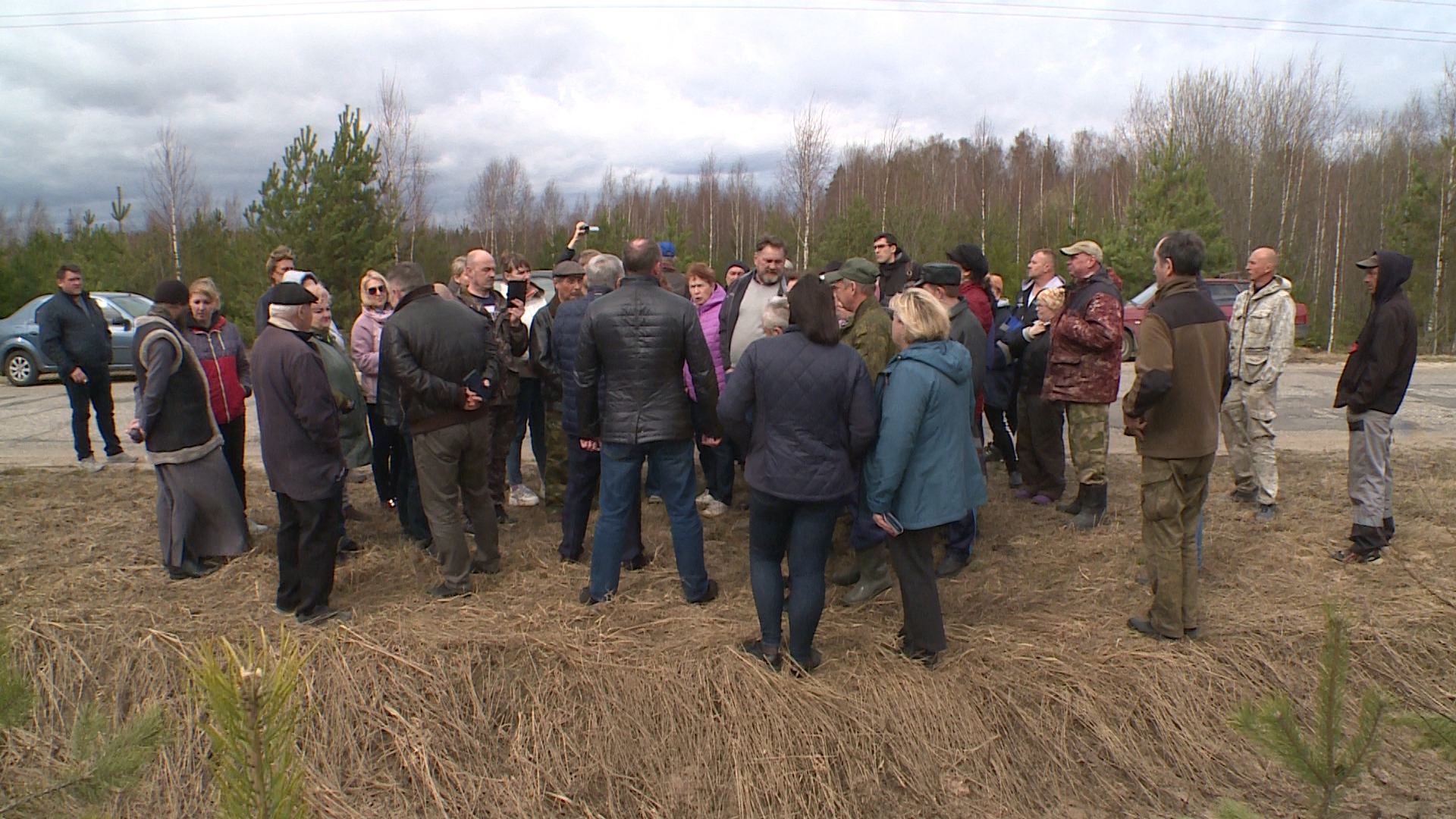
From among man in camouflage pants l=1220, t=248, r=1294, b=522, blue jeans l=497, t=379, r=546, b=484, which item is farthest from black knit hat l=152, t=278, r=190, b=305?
man in camouflage pants l=1220, t=248, r=1294, b=522

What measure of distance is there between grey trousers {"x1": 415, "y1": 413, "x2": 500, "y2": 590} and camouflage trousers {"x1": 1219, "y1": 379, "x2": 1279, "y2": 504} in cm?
506

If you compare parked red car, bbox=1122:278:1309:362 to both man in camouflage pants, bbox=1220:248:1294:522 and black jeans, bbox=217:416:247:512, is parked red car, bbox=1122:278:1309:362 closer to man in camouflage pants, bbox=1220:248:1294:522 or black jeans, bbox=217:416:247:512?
man in camouflage pants, bbox=1220:248:1294:522

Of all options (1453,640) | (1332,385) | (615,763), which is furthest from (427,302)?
(1332,385)

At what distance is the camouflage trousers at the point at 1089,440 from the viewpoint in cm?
577

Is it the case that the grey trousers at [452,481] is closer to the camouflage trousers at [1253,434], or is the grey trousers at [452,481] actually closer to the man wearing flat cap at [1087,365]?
the man wearing flat cap at [1087,365]

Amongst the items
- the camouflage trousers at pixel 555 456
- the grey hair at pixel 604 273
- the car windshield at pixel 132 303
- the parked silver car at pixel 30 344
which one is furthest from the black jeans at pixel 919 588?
the car windshield at pixel 132 303

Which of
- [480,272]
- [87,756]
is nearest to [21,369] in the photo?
[480,272]

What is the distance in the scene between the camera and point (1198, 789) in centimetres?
375

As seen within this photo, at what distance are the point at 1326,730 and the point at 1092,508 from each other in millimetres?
4178

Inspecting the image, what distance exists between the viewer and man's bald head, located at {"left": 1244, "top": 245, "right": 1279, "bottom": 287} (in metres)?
5.79

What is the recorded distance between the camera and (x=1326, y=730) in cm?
191

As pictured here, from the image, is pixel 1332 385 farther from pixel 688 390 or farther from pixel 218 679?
pixel 218 679

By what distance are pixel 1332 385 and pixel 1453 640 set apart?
1005 cm

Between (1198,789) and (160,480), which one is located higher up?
(160,480)
